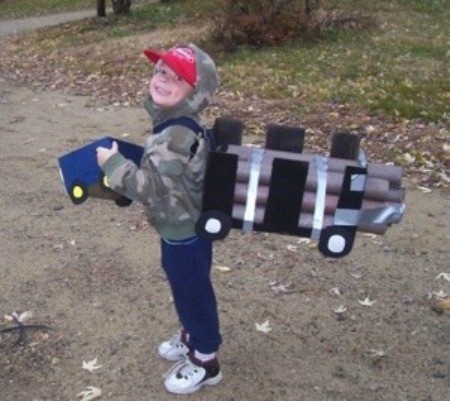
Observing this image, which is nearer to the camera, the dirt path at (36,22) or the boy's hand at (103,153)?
the boy's hand at (103,153)

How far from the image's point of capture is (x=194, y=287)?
9.57ft

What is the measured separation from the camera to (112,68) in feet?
37.8

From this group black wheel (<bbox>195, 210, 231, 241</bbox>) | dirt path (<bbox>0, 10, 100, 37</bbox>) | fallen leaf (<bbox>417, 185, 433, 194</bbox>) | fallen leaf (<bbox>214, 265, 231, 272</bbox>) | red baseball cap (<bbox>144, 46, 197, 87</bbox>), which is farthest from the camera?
dirt path (<bbox>0, 10, 100, 37</bbox>)

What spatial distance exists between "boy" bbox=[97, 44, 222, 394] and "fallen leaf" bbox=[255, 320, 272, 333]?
921 millimetres

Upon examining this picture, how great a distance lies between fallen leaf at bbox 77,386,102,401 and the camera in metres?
3.23

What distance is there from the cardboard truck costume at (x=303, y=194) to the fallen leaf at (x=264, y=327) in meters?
1.14

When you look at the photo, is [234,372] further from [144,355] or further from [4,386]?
[4,386]

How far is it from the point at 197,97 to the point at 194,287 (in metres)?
0.77

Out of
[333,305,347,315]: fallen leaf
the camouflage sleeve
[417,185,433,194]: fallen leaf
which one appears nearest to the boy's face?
the camouflage sleeve

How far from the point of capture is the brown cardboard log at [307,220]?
8.79 ft

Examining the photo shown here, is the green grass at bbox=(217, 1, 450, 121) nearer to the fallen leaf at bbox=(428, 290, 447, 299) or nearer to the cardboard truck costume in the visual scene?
the fallen leaf at bbox=(428, 290, 447, 299)

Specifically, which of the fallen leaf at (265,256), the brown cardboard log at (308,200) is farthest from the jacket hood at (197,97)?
the fallen leaf at (265,256)

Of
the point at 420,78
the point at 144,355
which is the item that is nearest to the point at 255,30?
the point at 420,78

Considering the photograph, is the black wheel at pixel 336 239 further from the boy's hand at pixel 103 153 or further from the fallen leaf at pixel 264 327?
the fallen leaf at pixel 264 327
